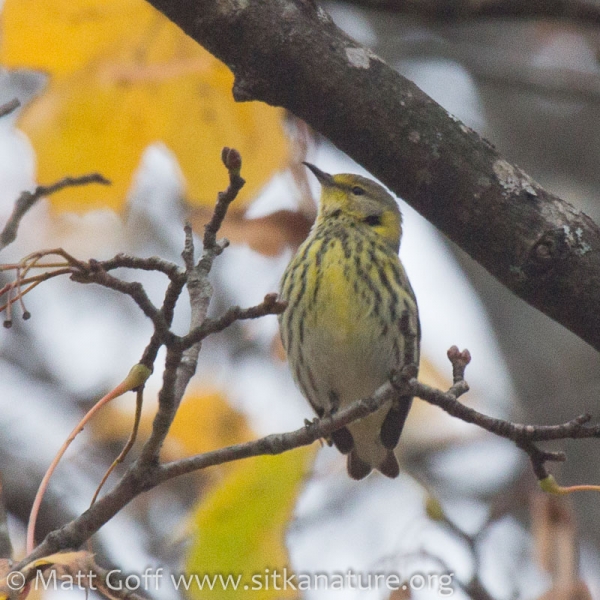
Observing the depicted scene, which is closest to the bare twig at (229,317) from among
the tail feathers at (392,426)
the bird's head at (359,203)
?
the tail feathers at (392,426)

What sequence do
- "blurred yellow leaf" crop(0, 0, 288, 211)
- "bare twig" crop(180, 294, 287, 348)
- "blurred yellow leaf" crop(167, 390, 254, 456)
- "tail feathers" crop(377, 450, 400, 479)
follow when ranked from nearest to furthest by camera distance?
"bare twig" crop(180, 294, 287, 348) → "blurred yellow leaf" crop(0, 0, 288, 211) → "tail feathers" crop(377, 450, 400, 479) → "blurred yellow leaf" crop(167, 390, 254, 456)

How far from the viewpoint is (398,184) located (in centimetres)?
246

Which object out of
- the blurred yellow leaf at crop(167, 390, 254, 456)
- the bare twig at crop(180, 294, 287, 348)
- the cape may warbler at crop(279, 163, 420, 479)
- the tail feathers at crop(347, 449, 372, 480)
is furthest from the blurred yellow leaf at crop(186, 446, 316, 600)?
the blurred yellow leaf at crop(167, 390, 254, 456)

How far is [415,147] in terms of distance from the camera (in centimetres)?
242

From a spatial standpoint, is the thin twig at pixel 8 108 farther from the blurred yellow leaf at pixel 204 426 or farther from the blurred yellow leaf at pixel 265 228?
the blurred yellow leaf at pixel 204 426

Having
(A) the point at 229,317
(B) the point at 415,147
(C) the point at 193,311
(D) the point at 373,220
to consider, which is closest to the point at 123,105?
(C) the point at 193,311

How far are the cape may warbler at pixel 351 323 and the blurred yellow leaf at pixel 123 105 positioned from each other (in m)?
0.86

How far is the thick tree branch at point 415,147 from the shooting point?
2.39 metres

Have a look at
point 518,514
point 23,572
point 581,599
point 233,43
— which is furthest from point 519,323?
point 23,572

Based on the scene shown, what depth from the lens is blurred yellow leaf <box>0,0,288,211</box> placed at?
122 inches

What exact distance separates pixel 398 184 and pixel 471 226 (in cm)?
22

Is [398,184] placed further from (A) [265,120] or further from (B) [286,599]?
(B) [286,599]

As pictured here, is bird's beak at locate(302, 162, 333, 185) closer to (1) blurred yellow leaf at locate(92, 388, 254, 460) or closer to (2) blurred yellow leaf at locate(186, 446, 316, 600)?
(1) blurred yellow leaf at locate(92, 388, 254, 460)

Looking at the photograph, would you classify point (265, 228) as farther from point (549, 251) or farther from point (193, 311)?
point (549, 251)
